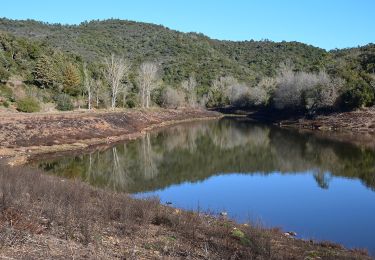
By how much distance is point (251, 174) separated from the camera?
3519 centimetres

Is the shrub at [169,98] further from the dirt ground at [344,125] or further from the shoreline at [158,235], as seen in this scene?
the shoreline at [158,235]

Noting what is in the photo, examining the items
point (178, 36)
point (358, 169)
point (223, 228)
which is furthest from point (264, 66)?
point (223, 228)

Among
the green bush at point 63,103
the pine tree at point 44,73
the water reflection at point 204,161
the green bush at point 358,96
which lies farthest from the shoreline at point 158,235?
the green bush at point 358,96

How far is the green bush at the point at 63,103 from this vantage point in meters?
69.4

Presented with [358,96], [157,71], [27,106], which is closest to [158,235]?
[27,106]

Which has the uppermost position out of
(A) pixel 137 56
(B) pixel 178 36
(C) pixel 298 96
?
(B) pixel 178 36

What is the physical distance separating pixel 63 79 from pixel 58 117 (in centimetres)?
2802

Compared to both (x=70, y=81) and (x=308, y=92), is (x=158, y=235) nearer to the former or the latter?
(x=70, y=81)

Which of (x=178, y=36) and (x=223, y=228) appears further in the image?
Result: (x=178, y=36)

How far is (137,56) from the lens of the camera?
5994 inches

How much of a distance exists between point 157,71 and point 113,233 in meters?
127

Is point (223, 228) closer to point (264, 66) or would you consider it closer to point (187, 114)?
point (187, 114)

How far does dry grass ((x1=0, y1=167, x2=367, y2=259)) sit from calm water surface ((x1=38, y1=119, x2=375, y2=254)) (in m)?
4.67

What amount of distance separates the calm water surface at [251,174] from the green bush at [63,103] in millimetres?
17599
